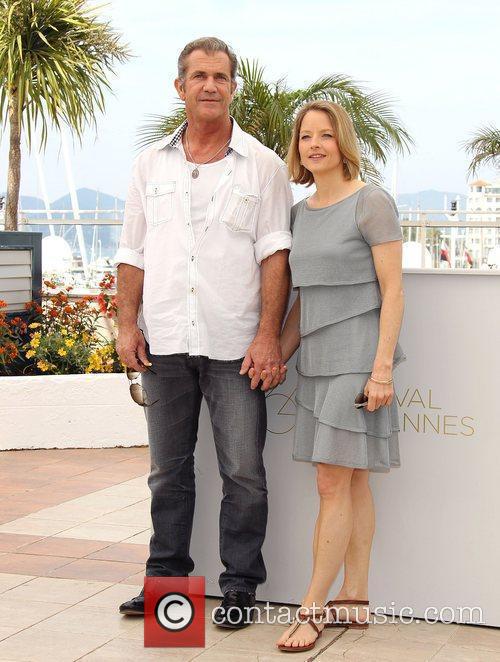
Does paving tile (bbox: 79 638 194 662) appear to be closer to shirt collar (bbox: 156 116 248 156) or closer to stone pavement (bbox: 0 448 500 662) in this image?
stone pavement (bbox: 0 448 500 662)

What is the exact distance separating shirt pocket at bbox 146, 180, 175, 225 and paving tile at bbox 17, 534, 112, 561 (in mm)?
1658

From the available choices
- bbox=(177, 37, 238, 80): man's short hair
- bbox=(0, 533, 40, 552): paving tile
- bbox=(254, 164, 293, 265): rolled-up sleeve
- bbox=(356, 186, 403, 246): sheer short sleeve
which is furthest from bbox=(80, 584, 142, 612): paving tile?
bbox=(177, 37, 238, 80): man's short hair

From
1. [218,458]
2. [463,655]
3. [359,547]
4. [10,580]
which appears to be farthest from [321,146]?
[10,580]

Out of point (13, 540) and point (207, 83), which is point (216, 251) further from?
point (13, 540)

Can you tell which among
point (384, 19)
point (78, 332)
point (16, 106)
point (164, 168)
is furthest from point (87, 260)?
point (384, 19)

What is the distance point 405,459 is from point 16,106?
8.23 metres

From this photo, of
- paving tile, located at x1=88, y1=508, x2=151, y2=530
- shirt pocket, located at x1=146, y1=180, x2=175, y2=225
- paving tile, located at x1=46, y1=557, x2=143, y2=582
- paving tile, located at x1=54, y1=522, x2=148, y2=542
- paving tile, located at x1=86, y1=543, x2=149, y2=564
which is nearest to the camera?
shirt pocket, located at x1=146, y1=180, x2=175, y2=225

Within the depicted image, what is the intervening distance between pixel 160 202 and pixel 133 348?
50cm

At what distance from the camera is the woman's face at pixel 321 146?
133 inches

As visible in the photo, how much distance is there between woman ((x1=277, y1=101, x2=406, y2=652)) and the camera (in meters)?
3.27

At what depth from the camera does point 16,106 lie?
35.4ft

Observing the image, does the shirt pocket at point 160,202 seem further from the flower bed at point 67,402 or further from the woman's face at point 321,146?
the flower bed at point 67,402

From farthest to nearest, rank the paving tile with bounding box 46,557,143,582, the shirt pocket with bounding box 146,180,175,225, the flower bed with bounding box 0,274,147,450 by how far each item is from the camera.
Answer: the flower bed with bounding box 0,274,147,450
the paving tile with bounding box 46,557,143,582
the shirt pocket with bounding box 146,180,175,225

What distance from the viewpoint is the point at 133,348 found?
3.62m
